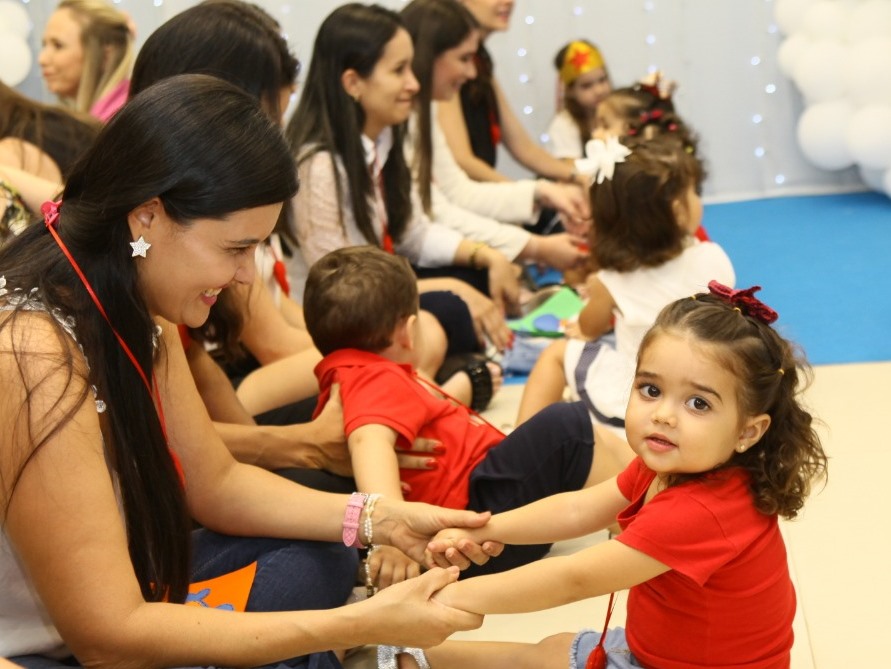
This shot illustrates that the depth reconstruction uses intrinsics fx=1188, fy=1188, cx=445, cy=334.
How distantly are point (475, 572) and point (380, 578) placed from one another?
23 centimetres

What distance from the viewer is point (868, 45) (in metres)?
4.17

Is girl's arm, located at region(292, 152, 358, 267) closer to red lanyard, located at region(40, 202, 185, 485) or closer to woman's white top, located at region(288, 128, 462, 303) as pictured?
woman's white top, located at region(288, 128, 462, 303)

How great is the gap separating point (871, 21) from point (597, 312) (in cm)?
223

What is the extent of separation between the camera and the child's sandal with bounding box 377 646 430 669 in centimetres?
174

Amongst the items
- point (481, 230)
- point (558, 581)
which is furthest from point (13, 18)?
point (558, 581)

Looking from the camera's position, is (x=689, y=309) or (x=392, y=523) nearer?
(x=689, y=309)

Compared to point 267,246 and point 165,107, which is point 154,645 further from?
point 267,246

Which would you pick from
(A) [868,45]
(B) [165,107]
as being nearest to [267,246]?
(B) [165,107]

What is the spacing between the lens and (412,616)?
1520 millimetres

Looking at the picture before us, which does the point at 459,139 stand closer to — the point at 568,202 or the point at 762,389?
the point at 568,202

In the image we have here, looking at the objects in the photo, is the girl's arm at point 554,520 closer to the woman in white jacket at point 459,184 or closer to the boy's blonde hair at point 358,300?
the boy's blonde hair at point 358,300

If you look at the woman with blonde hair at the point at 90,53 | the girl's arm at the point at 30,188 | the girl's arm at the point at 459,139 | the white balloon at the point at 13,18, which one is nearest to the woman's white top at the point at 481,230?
the girl's arm at the point at 459,139

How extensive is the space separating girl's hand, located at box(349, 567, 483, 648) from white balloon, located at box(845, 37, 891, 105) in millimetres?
3222

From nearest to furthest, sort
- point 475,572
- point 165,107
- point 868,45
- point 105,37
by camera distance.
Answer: point 165,107, point 475,572, point 105,37, point 868,45
